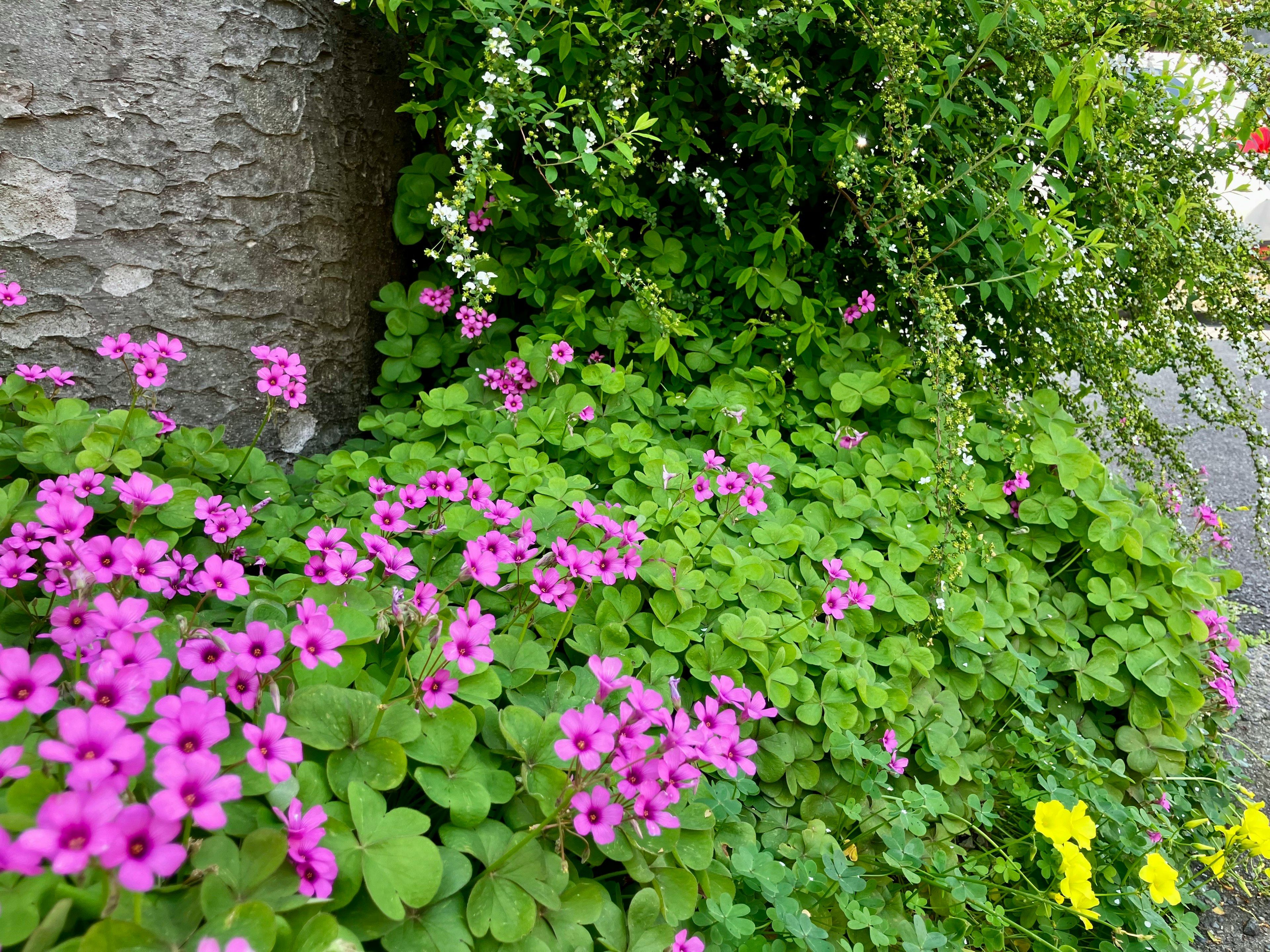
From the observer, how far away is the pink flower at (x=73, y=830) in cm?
69

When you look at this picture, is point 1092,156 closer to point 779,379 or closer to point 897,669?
point 779,379

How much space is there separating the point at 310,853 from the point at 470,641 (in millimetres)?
333

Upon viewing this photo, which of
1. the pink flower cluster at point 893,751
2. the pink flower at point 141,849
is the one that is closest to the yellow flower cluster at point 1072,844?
the pink flower cluster at point 893,751

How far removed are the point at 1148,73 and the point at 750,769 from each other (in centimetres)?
288

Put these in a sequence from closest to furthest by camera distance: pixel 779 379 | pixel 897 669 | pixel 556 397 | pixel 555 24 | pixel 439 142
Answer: pixel 897 669 < pixel 555 24 < pixel 556 397 < pixel 779 379 < pixel 439 142

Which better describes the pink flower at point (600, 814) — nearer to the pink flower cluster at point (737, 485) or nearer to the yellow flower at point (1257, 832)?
the pink flower cluster at point (737, 485)

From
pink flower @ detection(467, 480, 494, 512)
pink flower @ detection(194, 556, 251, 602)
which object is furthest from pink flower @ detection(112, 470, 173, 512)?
pink flower @ detection(467, 480, 494, 512)

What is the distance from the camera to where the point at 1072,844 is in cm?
164

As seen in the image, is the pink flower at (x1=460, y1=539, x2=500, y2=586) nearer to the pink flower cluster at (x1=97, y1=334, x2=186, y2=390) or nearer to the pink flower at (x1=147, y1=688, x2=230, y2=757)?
the pink flower at (x1=147, y1=688, x2=230, y2=757)

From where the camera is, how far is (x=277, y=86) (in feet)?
7.14

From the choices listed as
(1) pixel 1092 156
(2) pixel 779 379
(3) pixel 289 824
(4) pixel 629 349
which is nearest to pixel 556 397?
(4) pixel 629 349

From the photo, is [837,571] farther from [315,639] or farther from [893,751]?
[315,639]

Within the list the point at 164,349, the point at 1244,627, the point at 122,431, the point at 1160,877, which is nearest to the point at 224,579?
the point at 122,431

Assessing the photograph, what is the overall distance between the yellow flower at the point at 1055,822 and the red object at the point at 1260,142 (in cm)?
225
